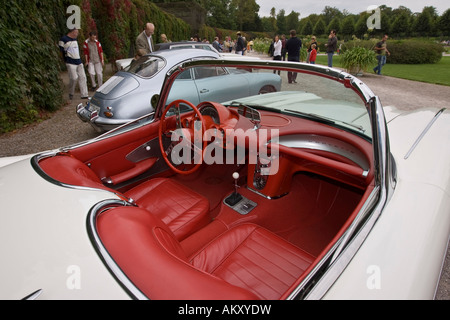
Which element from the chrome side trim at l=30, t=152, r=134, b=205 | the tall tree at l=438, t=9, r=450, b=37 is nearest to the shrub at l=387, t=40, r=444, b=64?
the chrome side trim at l=30, t=152, r=134, b=205

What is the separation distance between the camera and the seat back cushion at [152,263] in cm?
90

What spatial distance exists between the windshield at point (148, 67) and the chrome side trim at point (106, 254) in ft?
14.1

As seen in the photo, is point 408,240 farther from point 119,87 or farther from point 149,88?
point 119,87

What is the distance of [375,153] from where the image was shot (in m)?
1.38

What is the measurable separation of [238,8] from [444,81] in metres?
73.4

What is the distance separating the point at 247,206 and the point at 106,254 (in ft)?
5.54

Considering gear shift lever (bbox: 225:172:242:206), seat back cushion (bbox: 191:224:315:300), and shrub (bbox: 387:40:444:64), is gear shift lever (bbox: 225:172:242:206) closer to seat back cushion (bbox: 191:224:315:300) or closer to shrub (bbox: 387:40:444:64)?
seat back cushion (bbox: 191:224:315:300)

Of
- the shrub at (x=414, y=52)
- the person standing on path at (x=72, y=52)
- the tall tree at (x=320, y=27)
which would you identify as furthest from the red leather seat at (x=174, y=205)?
the tall tree at (x=320, y=27)

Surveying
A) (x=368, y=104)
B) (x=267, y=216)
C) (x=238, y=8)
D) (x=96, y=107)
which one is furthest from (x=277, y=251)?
(x=238, y=8)

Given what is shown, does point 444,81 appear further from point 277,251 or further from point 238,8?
point 238,8

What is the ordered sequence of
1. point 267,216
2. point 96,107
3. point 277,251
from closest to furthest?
point 277,251
point 267,216
point 96,107

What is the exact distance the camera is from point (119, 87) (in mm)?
4949

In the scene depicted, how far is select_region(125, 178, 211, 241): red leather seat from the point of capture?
2.06m
